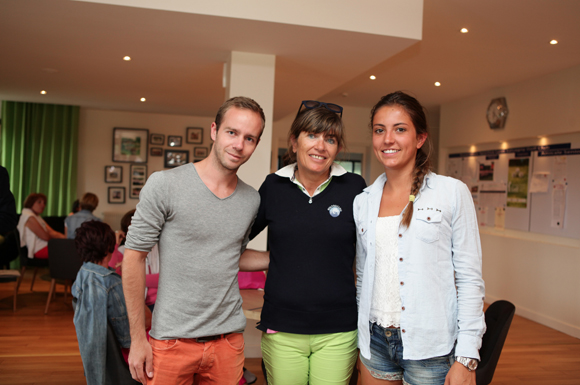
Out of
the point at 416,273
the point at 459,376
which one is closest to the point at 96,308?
the point at 416,273

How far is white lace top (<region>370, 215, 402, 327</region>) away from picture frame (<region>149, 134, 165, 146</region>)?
305 inches

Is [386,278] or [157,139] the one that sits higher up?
[157,139]

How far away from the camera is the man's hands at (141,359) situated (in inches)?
59.6

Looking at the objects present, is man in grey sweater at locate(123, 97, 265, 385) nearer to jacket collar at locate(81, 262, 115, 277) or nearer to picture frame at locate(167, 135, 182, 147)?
jacket collar at locate(81, 262, 115, 277)

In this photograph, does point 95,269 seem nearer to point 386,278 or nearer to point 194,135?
point 386,278

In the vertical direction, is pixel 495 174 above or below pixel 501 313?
above

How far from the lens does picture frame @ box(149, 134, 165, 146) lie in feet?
28.6

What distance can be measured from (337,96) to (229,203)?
20.2 ft

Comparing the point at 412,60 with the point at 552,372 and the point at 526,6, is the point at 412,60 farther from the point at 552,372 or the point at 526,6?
the point at 552,372

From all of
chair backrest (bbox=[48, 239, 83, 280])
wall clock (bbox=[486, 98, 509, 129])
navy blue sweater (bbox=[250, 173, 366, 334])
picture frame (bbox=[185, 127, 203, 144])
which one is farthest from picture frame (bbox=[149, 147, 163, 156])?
navy blue sweater (bbox=[250, 173, 366, 334])

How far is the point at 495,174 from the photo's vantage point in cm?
662

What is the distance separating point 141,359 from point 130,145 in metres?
7.71

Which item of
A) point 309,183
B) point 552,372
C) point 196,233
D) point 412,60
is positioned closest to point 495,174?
point 412,60

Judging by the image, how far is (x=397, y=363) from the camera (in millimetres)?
1596
